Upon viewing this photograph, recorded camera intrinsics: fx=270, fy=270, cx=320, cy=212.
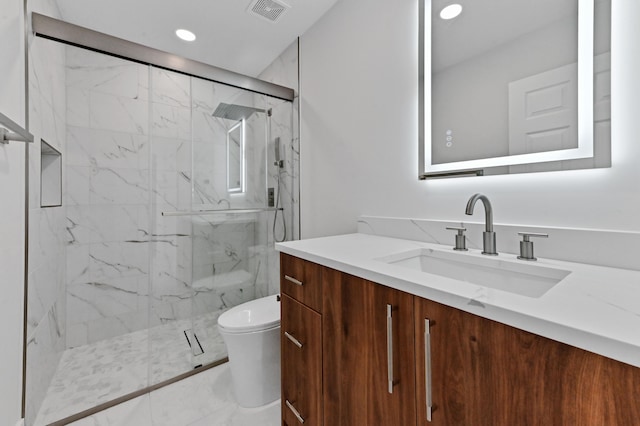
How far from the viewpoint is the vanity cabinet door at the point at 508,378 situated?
42cm

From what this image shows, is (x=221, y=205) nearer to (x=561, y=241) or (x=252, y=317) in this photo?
(x=252, y=317)

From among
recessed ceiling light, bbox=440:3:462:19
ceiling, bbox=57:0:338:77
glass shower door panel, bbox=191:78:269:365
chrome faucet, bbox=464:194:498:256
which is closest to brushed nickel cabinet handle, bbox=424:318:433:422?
chrome faucet, bbox=464:194:498:256

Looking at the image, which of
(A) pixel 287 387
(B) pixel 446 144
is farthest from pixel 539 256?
(A) pixel 287 387

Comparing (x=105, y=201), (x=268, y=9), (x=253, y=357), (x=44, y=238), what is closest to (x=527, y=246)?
(x=253, y=357)

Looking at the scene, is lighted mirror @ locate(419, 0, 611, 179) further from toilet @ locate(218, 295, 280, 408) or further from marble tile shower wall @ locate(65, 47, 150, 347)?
marble tile shower wall @ locate(65, 47, 150, 347)

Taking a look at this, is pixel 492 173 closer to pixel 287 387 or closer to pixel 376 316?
pixel 376 316

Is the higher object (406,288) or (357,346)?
(406,288)

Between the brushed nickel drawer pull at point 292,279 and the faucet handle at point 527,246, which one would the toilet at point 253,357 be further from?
the faucet handle at point 527,246

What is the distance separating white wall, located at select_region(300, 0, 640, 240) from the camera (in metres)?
0.82

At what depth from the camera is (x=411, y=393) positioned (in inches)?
27.3

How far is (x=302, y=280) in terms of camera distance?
1103mm

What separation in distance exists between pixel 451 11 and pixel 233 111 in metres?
1.48

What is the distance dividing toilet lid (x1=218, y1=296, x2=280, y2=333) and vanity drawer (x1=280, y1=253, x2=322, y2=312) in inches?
14.7

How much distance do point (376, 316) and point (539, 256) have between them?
0.65 meters
